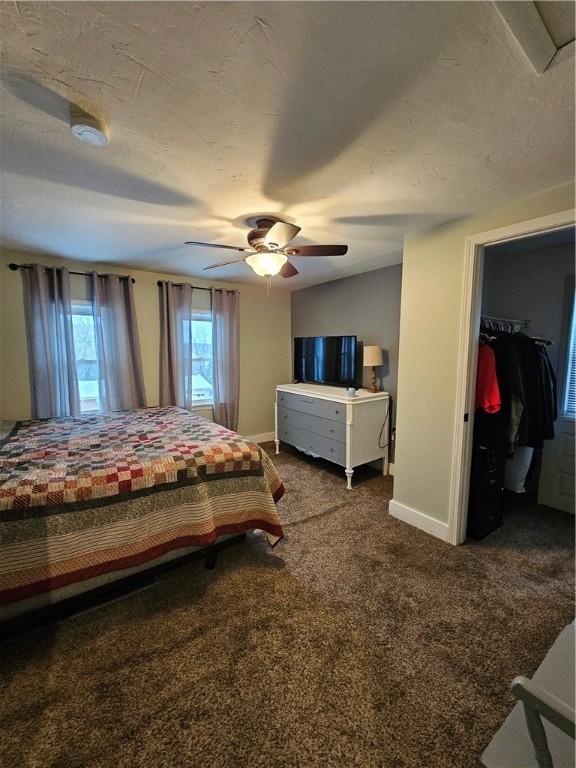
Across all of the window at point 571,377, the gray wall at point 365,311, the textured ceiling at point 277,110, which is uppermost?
the textured ceiling at point 277,110

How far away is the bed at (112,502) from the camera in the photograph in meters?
1.41

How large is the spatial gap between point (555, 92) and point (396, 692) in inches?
90.9

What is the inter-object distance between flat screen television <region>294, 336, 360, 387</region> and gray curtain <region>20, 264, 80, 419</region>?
271 cm

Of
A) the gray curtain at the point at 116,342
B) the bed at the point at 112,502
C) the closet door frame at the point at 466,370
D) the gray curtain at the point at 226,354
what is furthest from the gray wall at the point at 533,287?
the gray curtain at the point at 116,342

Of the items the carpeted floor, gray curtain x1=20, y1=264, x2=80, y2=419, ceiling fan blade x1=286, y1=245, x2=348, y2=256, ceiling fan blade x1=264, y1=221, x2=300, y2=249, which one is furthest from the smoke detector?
gray curtain x1=20, y1=264, x2=80, y2=419

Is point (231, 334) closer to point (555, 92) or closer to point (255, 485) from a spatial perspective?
point (255, 485)

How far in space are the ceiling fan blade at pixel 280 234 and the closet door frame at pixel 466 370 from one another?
1183 mm

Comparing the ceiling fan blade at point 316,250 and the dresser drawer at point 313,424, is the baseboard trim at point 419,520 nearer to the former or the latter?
the dresser drawer at point 313,424

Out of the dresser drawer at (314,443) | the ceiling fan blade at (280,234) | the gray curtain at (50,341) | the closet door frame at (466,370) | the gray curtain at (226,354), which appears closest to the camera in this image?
the ceiling fan blade at (280,234)

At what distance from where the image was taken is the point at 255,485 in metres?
2.04

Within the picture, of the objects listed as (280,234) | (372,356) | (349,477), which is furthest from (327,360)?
(280,234)

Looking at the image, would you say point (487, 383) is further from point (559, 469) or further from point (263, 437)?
point (263, 437)

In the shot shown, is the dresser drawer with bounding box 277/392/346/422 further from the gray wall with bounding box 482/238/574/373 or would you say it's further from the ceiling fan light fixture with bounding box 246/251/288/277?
the gray wall with bounding box 482/238/574/373

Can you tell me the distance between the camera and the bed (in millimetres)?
1414
